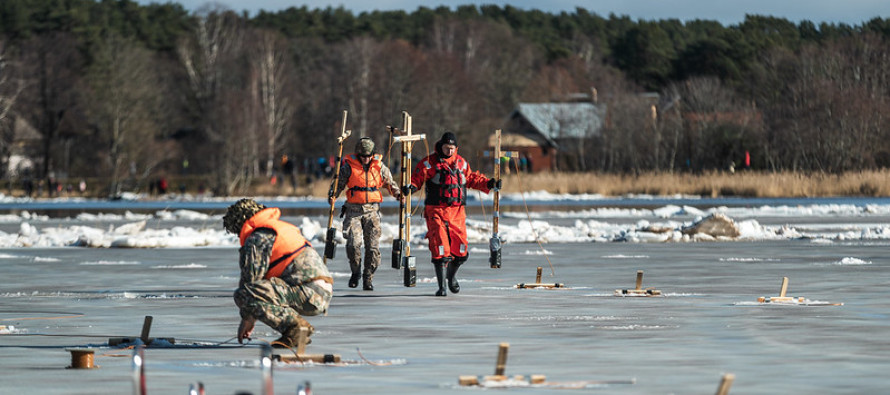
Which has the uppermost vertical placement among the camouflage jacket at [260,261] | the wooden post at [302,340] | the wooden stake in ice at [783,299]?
the camouflage jacket at [260,261]

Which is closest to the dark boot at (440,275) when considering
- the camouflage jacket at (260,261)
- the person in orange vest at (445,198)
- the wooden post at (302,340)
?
the person in orange vest at (445,198)

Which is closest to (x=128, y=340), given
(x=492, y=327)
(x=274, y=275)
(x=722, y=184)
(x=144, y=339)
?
(x=144, y=339)

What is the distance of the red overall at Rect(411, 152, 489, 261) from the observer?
56.3 feet

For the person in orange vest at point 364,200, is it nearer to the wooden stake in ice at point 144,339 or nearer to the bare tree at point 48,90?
the wooden stake in ice at point 144,339

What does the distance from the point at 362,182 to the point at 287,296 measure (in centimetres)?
699

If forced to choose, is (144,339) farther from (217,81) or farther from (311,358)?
(217,81)

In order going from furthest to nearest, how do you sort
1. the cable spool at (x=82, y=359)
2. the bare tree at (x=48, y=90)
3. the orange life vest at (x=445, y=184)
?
1. the bare tree at (x=48, y=90)
2. the orange life vest at (x=445, y=184)
3. the cable spool at (x=82, y=359)

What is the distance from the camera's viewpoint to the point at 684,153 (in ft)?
271

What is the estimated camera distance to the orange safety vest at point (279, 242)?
11.7 m

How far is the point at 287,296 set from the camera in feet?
38.8

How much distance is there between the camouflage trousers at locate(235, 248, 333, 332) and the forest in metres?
55.1

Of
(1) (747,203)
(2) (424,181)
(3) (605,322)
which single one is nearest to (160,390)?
(3) (605,322)

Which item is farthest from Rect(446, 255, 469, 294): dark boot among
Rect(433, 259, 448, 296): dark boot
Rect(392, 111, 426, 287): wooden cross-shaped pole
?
Rect(392, 111, 426, 287): wooden cross-shaped pole

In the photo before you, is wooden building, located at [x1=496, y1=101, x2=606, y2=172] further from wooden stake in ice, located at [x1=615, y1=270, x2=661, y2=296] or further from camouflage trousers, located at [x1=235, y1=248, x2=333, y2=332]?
camouflage trousers, located at [x1=235, y1=248, x2=333, y2=332]
